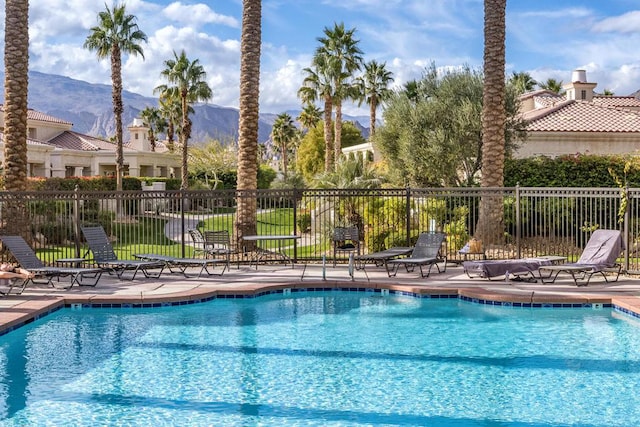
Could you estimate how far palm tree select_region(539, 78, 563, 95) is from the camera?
54.2m

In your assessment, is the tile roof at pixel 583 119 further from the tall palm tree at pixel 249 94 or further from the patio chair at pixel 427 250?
the patio chair at pixel 427 250

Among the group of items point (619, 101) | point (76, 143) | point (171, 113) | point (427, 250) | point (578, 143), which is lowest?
point (427, 250)

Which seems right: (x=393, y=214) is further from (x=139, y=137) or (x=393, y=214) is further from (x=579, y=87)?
(x=139, y=137)

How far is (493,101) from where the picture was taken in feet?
57.6

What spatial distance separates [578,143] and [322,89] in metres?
18.1

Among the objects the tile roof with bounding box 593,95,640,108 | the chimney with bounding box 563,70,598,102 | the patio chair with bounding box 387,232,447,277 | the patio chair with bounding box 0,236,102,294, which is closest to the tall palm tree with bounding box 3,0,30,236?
the patio chair with bounding box 0,236,102,294

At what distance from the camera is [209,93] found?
164 ft

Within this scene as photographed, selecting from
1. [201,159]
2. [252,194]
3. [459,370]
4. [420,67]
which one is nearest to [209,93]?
[201,159]

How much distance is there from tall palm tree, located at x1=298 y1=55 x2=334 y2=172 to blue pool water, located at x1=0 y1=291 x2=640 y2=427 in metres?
29.0

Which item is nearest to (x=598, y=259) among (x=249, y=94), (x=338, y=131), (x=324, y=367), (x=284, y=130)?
(x=324, y=367)

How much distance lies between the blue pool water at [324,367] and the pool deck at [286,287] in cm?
26

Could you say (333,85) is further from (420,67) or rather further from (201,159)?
(201,159)

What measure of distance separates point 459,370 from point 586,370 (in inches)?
57.0

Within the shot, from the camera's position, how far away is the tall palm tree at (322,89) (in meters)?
40.5
